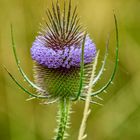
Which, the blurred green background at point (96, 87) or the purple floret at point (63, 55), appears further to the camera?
the blurred green background at point (96, 87)

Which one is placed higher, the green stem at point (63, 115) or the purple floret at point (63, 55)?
the purple floret at point (63, 55)

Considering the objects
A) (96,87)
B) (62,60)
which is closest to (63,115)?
(62,60)

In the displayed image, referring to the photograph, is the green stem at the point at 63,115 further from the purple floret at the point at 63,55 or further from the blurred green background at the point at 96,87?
the blurred green background at the point at 96,87

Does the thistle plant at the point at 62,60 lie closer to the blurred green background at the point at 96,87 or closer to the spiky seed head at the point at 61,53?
the spiky seed head at the point at 61,53

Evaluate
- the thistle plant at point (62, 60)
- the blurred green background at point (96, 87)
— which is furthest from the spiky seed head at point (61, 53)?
the blurred green background at point (96, 87)

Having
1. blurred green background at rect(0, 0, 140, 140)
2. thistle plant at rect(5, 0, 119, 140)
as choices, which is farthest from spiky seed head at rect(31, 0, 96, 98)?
blurred green background at rect(0, 0, 140, 140)

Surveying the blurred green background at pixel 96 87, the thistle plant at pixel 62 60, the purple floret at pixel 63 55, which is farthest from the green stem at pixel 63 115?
the blurred green background at pixel 96 87

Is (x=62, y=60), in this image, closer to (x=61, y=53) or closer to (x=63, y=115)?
(x=61, y=53)
